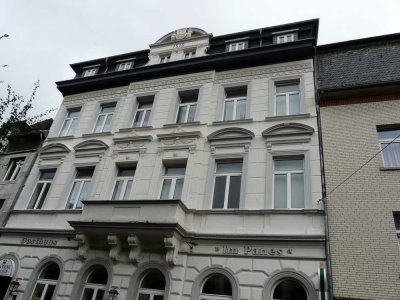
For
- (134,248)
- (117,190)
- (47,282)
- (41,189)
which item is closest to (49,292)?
(47,282)

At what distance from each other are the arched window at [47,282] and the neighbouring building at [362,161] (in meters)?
9.20

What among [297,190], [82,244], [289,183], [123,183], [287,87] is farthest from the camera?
[287,87]

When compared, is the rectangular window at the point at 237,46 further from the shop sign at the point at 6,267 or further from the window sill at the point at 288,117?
the shop sign at the point at 6,267

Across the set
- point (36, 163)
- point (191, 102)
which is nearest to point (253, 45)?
point (191, 102)

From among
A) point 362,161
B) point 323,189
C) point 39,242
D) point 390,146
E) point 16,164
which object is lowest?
point 39,242

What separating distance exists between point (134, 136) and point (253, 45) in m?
6.88

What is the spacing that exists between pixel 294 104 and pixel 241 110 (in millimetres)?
2090

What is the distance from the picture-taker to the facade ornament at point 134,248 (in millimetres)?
9922

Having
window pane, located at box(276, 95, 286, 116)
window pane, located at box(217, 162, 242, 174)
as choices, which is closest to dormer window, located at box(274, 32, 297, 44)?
window pane, located at box(276, 95, 286, 116)

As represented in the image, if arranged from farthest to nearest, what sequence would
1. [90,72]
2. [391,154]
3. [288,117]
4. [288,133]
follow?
[90,72]
[288,117]
[288,133]
[391,154]

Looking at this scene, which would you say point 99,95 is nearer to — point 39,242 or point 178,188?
point 178,188

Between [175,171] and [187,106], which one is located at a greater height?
[187,106]

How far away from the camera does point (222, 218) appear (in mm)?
10188

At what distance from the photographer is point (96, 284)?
34.7ft
